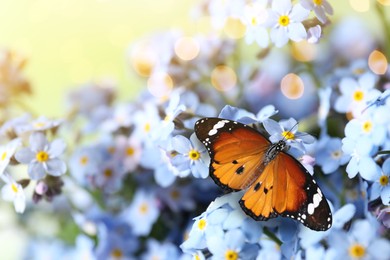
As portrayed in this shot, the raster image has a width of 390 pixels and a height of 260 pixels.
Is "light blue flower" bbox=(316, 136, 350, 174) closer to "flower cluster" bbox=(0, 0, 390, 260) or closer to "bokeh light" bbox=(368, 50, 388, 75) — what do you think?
"flower cluster" bbox=(0, 0, 390, 260)

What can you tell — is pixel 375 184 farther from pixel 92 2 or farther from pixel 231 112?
pixel 92 2

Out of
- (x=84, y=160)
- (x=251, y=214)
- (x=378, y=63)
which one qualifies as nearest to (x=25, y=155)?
(x=84, y=160)

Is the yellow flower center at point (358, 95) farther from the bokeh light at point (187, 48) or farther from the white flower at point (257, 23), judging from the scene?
the bokeh light at point (187, 48)

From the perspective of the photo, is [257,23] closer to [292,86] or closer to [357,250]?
[357,250]

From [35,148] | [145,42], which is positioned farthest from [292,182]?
[145,42]

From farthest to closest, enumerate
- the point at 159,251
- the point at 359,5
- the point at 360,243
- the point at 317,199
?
the point at 359,5 < the point at 159,251 < the point at 360,243 < the point at 317,199

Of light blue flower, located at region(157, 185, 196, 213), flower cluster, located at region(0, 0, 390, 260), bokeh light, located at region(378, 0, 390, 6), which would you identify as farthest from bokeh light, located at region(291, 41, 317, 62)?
light blue flower, located at region(157, 185, 196, 213)
